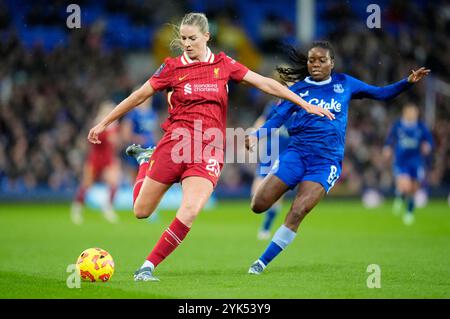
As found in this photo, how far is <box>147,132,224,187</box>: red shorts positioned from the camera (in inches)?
361

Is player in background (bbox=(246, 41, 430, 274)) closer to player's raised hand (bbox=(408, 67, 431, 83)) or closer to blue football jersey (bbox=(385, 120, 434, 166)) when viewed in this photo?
player's raised hand (bbox=(408, 67, 431, 83))

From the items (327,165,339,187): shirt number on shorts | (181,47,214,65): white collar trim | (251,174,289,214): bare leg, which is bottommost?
(251,174,289,214): bare leg

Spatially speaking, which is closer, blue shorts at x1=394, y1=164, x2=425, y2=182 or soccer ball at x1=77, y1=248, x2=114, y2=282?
soccer ball at x1=77, y1=248, x2=114, y2=282

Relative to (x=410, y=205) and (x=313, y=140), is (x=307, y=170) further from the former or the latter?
(x=410, y=205)

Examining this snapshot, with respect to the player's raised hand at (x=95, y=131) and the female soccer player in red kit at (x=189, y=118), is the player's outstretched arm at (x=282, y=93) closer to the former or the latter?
the female soccer player in red kit at (x=189, y=118)

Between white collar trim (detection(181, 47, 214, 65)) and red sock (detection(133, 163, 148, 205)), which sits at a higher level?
white collar trim (detection(181, 47, 214, 65))

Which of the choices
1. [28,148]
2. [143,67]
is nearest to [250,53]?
[143,67]

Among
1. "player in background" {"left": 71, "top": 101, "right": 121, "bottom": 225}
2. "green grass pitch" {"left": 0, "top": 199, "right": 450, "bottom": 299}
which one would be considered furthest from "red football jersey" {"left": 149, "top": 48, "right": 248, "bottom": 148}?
"player in background" {"left": 71, "top": 101, "right": 121, "bottom": 225}

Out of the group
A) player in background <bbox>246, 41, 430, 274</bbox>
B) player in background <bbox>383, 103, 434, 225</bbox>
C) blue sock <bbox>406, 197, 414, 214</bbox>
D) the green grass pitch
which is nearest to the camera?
the green grass pitch

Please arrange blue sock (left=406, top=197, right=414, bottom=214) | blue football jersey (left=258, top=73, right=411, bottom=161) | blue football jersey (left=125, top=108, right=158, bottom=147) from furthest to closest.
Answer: blue sock (left=406, top=197, right=414, bottom=214), blue football jersey (left=125, top=108, right=158, bottom=147), blue football jersey (left=258, top=73, right=411, bottom=161)

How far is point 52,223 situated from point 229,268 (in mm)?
8566

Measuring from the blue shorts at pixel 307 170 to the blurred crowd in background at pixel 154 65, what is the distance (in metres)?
14.5

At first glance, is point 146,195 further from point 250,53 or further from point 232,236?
point 250,53

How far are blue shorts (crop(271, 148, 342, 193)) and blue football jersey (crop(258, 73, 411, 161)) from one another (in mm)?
71
